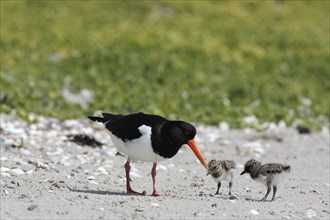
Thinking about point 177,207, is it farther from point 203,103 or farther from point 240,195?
point 203,103

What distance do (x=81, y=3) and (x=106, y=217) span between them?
2444 centimetres

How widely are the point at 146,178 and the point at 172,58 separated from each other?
1227 centimetres

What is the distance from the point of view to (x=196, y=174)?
13.6 meters

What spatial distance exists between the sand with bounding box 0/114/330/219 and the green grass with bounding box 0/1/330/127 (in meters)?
1.87

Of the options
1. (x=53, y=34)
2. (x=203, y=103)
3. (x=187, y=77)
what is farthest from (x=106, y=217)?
(x=53, y=34)

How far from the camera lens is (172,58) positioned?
81.9 feet

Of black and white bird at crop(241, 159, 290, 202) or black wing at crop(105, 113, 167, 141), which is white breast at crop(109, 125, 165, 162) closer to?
black wing at crop(105, 113, 167, 141)

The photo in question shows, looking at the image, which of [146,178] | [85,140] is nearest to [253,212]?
[146,178]

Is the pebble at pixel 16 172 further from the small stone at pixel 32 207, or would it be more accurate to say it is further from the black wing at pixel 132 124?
the small stone at pixel 32 207

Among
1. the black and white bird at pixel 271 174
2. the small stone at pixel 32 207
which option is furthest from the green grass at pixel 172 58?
the small stone at pixel 32 207

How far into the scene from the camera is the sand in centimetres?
998

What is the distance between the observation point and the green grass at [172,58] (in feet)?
66.9

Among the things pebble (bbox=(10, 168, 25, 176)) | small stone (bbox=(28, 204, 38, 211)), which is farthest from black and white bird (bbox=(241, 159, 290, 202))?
pebble (bbox=(10, 168, 25, 176))

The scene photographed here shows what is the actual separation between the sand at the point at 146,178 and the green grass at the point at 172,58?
187cm
